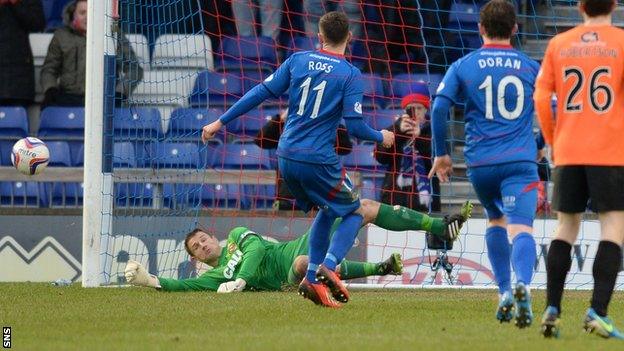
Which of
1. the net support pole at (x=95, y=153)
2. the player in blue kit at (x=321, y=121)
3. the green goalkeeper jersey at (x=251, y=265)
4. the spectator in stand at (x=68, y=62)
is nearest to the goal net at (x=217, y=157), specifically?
the net support pole at (x=95, y=153)

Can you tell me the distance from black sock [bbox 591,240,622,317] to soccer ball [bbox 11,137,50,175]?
5.81 m

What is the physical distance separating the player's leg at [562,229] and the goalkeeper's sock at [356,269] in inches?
143

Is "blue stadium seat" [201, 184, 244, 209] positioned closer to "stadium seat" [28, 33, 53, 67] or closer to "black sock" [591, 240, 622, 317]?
"stadium seat" [28, 33, 53, 67]

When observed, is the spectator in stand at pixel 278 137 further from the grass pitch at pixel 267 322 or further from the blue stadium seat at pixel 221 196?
the grass pitch at pixel 267 322

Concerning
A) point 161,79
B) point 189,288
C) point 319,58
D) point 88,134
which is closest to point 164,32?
point 161,79

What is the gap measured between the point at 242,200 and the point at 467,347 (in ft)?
24.1

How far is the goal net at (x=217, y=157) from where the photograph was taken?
12109 millimetres

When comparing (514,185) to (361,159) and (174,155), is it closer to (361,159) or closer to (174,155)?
(174,155)

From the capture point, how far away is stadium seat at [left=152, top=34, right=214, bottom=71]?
47.3 feet

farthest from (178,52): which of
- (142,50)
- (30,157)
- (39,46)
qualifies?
(30,157)

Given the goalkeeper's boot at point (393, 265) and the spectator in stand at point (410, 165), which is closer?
the goalkeeper's boot at point (393, 265)

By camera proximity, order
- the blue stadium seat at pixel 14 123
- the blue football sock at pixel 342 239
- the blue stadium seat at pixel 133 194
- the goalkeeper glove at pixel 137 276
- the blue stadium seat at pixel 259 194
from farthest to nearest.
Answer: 1. the blue stadium seat at pixel 14 123
2. the blue stadium seat at pixel 259 194
3. the blue stadium seat at pixel 133 194
4. the goalkeeper glove at pixel 137 276
5. the blue football sock at pixel 342 239

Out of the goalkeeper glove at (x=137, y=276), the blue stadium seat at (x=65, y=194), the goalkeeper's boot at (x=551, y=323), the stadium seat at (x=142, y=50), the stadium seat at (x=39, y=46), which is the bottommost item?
the goalkeeper glove at (x=137, y=276)

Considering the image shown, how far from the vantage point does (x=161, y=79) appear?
575 inches
